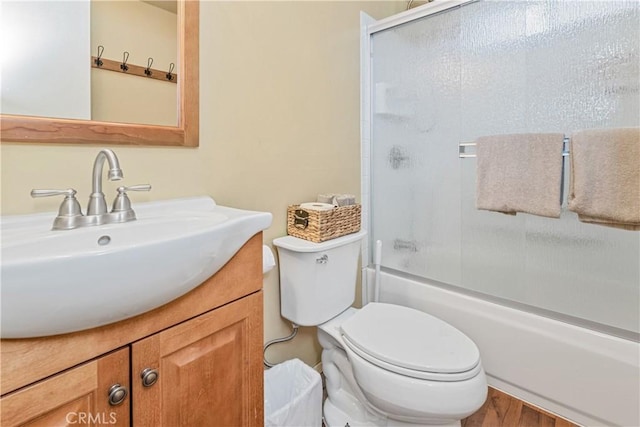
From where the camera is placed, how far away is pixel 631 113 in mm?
1132

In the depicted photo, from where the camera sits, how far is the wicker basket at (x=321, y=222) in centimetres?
118

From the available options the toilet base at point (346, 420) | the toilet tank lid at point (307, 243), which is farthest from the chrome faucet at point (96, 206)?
the toilet base at point (346, 420)

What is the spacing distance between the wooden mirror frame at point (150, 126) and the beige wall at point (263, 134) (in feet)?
0.08

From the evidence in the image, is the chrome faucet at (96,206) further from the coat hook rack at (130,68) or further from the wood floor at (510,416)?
the wood floor at (510,416)

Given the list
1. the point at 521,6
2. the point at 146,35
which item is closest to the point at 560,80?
the point at 521,6

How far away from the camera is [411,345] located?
1.05 meters

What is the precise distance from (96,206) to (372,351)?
842mm

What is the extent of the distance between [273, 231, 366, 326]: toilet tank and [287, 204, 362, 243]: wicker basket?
0.08 ft

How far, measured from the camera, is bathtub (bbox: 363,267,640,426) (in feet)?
3.75

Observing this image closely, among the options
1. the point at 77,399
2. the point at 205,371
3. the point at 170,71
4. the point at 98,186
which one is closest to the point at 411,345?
the point at 205,371

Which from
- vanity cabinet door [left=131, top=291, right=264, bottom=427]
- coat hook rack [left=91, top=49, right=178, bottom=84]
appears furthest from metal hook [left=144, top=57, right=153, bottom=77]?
vanity cabinet door [left=131, top=291, right=264, bottom=427]

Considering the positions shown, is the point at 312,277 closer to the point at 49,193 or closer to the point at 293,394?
the point at 293,394

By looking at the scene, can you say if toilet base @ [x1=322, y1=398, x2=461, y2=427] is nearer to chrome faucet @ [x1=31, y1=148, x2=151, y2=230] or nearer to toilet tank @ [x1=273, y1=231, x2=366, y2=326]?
toilet tank @ [x1=273, y1=231, x2=366, y2=326]

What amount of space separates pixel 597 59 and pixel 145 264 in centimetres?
154
